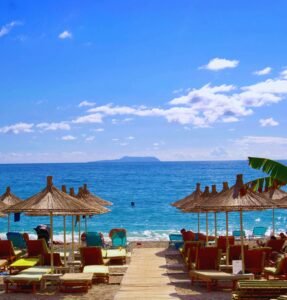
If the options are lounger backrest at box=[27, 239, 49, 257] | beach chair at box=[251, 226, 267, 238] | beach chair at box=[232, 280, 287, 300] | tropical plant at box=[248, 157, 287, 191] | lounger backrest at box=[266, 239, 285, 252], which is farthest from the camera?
beach chair at box=[251, 226, 267, 238]

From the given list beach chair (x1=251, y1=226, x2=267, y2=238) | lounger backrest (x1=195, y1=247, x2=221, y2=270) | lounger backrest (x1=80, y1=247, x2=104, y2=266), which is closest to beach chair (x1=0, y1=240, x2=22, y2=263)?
lounger backrest (x1=80, y1=247, x2=104, y2=266)

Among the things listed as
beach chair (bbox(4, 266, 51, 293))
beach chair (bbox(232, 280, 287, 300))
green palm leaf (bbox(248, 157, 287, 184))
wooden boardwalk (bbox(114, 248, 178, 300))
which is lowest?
wooden boardwalk (bbox(114, 248, 178, 300))

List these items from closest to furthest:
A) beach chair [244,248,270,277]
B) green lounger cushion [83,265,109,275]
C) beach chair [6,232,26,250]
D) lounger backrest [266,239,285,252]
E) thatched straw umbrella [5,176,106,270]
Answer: thatched straw umbrella [5,176,106,270] < beach chair [244,248,270,277] < green lounger cushion [83,265,109,275] < lounger backrest [266,239,285,252] < beach chair [6,232,26,250]

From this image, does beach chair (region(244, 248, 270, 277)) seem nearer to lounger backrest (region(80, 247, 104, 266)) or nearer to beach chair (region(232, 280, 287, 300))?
beach chair (region(232, 280, 287, 300))

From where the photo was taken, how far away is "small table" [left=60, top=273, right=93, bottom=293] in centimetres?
1134

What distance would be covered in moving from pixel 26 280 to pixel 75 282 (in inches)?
36.9

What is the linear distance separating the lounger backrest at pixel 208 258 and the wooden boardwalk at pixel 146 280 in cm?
81

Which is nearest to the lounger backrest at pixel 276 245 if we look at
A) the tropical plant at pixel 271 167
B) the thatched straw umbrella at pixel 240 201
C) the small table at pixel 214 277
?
Answer: the thatched straw umbrella at pixel 240 201

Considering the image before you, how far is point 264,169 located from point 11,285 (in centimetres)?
566

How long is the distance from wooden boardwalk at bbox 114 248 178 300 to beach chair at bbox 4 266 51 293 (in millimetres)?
1640

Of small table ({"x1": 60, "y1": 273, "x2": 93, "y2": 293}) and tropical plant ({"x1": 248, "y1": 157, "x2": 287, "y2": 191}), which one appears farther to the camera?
small table ({"x1": 60, "y1": 273, "x2": 93, "y2": 293})

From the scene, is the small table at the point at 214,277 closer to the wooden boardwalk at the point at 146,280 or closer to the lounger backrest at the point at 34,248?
the wooden boardwalk at the point at 146,280

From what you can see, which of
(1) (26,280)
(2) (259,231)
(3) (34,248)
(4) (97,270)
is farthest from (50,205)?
(2) (259,231)

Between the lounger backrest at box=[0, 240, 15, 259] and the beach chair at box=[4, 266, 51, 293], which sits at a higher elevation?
the lounger backrest at box=[0, 240, 15, 259]
